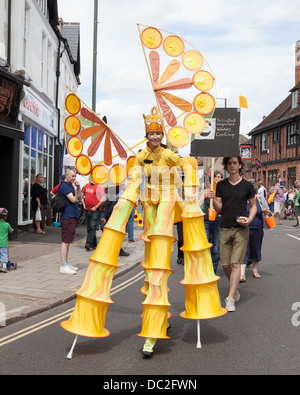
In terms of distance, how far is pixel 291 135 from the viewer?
3809cm

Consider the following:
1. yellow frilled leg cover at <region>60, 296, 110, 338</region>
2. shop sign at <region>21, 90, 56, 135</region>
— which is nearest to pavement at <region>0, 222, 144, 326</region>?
yellow frilled leg cover at <region>60, 296, 110, 338</region>

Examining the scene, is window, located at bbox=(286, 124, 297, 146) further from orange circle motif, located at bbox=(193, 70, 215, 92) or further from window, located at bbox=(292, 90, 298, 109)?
orange circle motif, located at bbox=(193, 70, 215, 92)

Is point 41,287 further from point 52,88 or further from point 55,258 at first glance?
point 52,88

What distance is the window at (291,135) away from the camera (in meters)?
38.1

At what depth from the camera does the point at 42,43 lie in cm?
1800

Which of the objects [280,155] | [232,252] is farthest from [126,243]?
[280,155]

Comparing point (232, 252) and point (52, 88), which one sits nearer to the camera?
point (232, 252)

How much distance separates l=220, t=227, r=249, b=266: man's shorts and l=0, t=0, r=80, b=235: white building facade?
7461 millimetres

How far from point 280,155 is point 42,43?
27.9 meters

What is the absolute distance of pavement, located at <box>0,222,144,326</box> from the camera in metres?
5.85

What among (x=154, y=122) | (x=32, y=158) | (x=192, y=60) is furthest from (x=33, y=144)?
(x=154, y=122)

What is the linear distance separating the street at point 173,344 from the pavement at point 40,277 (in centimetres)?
27

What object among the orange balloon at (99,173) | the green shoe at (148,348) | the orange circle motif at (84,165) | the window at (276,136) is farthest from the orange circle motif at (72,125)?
the window at (276,136)

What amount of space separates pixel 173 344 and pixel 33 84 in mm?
12806
